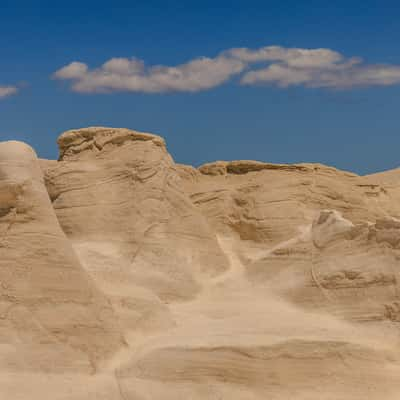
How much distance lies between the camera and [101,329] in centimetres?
1174

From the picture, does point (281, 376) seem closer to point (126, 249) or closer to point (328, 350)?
point (328, 350)

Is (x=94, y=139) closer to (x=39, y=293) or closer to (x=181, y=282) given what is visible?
(x=181, y=282)

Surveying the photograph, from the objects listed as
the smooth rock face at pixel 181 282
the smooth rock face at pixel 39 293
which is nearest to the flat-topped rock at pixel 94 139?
the smooth rock face at pixel 181 282

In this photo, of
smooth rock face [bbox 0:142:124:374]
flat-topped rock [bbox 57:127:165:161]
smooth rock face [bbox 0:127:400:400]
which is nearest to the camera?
smooth rock face [bbox 0:142:124:374]

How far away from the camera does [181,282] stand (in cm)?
1666

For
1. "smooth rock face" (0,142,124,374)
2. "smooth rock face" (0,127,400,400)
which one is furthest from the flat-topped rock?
"smooth rock face" (0,142,124,374)

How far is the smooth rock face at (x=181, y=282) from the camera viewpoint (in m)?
11.3

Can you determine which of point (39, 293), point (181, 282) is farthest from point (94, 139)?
point (39, 293)

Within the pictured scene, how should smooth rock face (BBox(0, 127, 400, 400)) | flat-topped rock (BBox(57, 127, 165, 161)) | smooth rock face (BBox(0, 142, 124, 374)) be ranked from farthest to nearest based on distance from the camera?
flat-topped rock (BBox(57, 127, 165, 161)) → smooth rock face (BBox(0, 127, 400, 400)) → smooth rock face (BBox(0, 142, 124, 374))

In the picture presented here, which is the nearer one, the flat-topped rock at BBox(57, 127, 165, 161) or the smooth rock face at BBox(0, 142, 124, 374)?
the smooth rock face at BBox(0, 142, 124, 374)

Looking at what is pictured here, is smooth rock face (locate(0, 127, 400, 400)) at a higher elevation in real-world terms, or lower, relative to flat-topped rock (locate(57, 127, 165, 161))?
lower

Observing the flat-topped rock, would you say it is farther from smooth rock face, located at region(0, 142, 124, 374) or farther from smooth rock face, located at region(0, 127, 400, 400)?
smooth rock face, located at region(0, 142, 124, 374)

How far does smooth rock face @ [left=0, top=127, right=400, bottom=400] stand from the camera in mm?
11273

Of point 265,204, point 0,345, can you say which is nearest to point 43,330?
point 0,345
